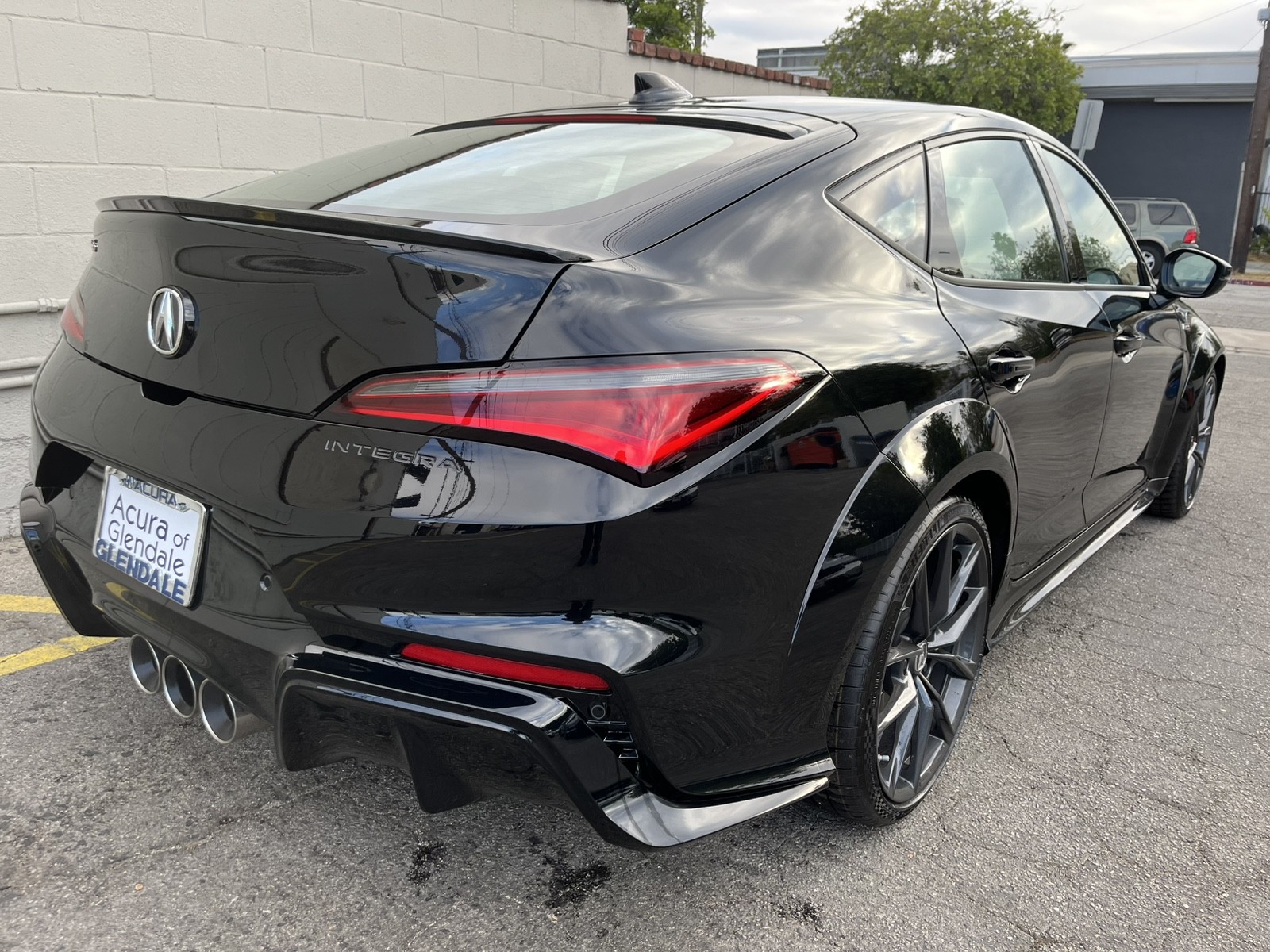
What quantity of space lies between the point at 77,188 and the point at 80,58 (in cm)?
52

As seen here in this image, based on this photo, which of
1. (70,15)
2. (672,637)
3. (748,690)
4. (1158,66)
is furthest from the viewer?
(1158,66)

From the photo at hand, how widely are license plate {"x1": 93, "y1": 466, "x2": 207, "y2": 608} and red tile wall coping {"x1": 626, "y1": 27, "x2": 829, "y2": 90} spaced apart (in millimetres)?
6151

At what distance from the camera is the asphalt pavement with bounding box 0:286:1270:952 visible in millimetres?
1820

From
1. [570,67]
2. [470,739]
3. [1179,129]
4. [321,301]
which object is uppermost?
[1179,129]

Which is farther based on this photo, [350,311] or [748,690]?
[748,690]

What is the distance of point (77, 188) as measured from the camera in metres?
4.19

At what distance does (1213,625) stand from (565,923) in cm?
257

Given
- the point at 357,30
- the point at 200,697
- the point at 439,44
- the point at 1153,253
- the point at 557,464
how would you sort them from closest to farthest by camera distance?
the point at 557,464
the point at 200,697
the point at 1153,253
the point at 357,30
the point at 439,44

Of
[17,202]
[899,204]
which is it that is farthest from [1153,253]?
[17,202]

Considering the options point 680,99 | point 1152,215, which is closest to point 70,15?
point 680,99

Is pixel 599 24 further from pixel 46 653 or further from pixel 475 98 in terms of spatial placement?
pixel 46 653

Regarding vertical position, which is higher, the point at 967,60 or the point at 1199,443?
the point at 967,60

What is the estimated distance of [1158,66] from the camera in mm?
26469

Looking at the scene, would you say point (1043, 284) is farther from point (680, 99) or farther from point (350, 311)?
point (350, 311)
